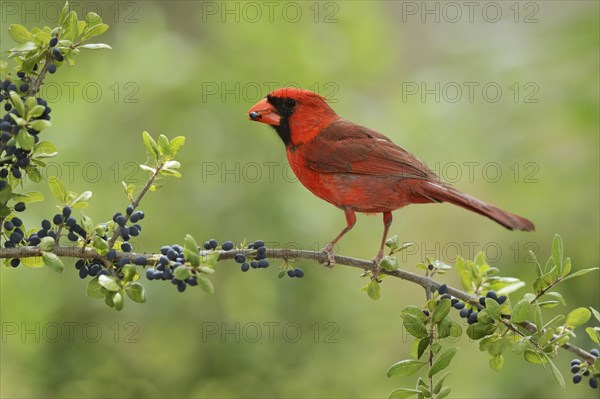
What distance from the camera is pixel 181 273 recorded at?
5.52 ft

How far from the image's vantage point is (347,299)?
138 inches

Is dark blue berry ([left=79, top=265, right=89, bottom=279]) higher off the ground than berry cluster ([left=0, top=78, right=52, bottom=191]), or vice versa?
berry cluster ([left=0, top=78, right=52, bottom=191])

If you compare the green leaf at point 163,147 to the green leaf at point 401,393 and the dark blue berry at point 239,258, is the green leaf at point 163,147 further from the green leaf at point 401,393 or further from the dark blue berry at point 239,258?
the green leaf at point 401,393

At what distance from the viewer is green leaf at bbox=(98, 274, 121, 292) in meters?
1.67

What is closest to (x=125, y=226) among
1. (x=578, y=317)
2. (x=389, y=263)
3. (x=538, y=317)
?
(x=389, y=263)

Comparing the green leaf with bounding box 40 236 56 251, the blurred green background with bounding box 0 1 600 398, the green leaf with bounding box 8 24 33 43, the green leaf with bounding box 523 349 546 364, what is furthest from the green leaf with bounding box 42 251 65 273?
the blurred green background with bounding box 0 1 600 398

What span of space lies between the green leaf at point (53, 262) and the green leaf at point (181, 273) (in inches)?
9.9

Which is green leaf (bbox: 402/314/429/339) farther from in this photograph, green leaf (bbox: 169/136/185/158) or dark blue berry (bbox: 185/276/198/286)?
green leaf (bbox: 169/136/185/158)

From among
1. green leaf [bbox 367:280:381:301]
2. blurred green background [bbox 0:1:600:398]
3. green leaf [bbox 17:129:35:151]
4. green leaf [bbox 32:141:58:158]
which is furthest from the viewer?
blurred green background [bbox 0:1:600:398]

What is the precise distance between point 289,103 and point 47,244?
126 cm

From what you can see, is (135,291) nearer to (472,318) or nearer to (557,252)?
(472,318)

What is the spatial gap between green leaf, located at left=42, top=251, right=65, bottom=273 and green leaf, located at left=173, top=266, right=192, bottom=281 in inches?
9.9

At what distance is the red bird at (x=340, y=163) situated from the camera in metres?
2.74

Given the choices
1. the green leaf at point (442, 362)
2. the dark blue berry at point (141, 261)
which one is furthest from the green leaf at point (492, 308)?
the dark blue berry at point (141, 261)
